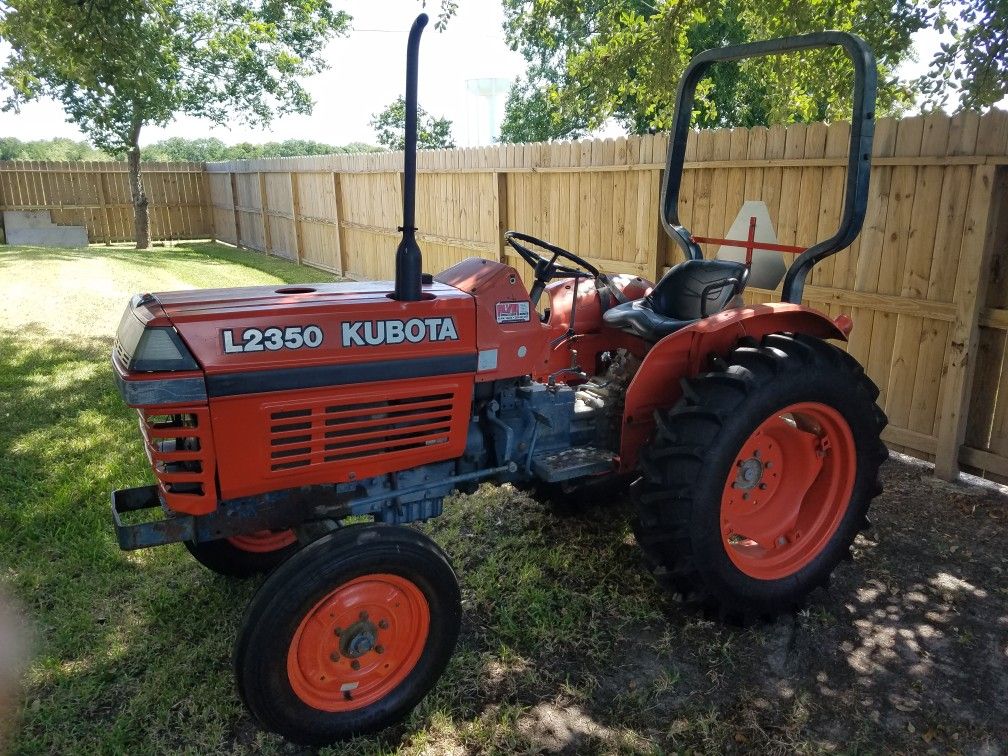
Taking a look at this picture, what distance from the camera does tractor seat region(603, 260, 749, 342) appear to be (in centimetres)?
322

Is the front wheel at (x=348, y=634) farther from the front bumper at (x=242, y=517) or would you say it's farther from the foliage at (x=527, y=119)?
the foliage at (x=527, y=119)

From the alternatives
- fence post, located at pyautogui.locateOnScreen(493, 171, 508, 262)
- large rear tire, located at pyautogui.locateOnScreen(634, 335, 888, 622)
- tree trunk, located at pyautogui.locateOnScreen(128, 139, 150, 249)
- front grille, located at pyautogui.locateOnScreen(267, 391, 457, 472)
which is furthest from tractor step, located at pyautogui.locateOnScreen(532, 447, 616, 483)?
tree trunk, located at pyautogui.locateOnScreen(128, 139, 150, 249)

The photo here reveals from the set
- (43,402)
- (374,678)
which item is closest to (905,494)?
(374,678)

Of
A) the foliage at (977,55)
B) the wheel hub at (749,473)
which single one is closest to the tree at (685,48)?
the foliage at (977,55)

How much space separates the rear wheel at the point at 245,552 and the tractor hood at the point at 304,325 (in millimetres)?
1078

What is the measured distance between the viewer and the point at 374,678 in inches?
94.5

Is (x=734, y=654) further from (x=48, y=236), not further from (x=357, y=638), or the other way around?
(x=48, y=236)

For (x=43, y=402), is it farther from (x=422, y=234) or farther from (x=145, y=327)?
(x=422, y=234)

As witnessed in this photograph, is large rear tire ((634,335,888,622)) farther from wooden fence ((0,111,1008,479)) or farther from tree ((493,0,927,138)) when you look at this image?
tree ((493,0,927,138))

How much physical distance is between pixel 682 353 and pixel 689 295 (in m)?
0.42

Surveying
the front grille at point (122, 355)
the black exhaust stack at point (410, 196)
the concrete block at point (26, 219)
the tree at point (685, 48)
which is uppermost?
the tree at point (685, 48)

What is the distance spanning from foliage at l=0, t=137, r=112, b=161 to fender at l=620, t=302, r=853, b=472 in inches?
2161

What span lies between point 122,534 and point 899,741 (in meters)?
2.50

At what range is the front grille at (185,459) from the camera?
2.18m
